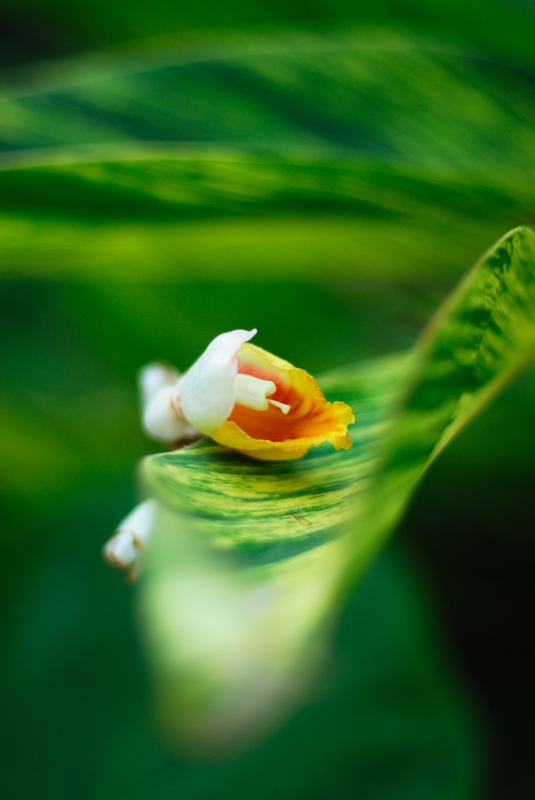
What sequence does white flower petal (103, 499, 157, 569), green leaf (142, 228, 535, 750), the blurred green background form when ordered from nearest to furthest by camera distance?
green leaf (142, 228, 535, 750), white flower petal (103, 499, 157, 569), the blurred green background

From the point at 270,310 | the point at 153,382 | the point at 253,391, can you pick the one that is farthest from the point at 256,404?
the point at 270,310

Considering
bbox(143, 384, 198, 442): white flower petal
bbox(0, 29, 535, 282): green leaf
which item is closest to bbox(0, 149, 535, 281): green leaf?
bbox(0, 29, 535, 282): green leaf

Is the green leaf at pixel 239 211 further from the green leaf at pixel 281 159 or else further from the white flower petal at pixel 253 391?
the white flower petal at pixel 253 391

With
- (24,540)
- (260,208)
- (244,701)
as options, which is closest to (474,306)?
(260,208)

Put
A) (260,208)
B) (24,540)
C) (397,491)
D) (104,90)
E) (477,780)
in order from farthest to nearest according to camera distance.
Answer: (24,540) → (477,780) → (104,90) → (260,208) → (397,491)

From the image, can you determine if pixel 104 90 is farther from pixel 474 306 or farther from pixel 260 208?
pixel 474 306

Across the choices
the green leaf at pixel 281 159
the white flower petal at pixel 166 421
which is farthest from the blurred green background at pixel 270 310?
the white flower petal at pixel 166 421

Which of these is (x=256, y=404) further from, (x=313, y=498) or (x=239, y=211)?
(x=239, y=211)

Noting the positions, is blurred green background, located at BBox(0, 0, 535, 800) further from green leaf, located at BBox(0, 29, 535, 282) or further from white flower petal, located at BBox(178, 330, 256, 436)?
white flower petal, located at BBox(178, 330, 256, 436)
